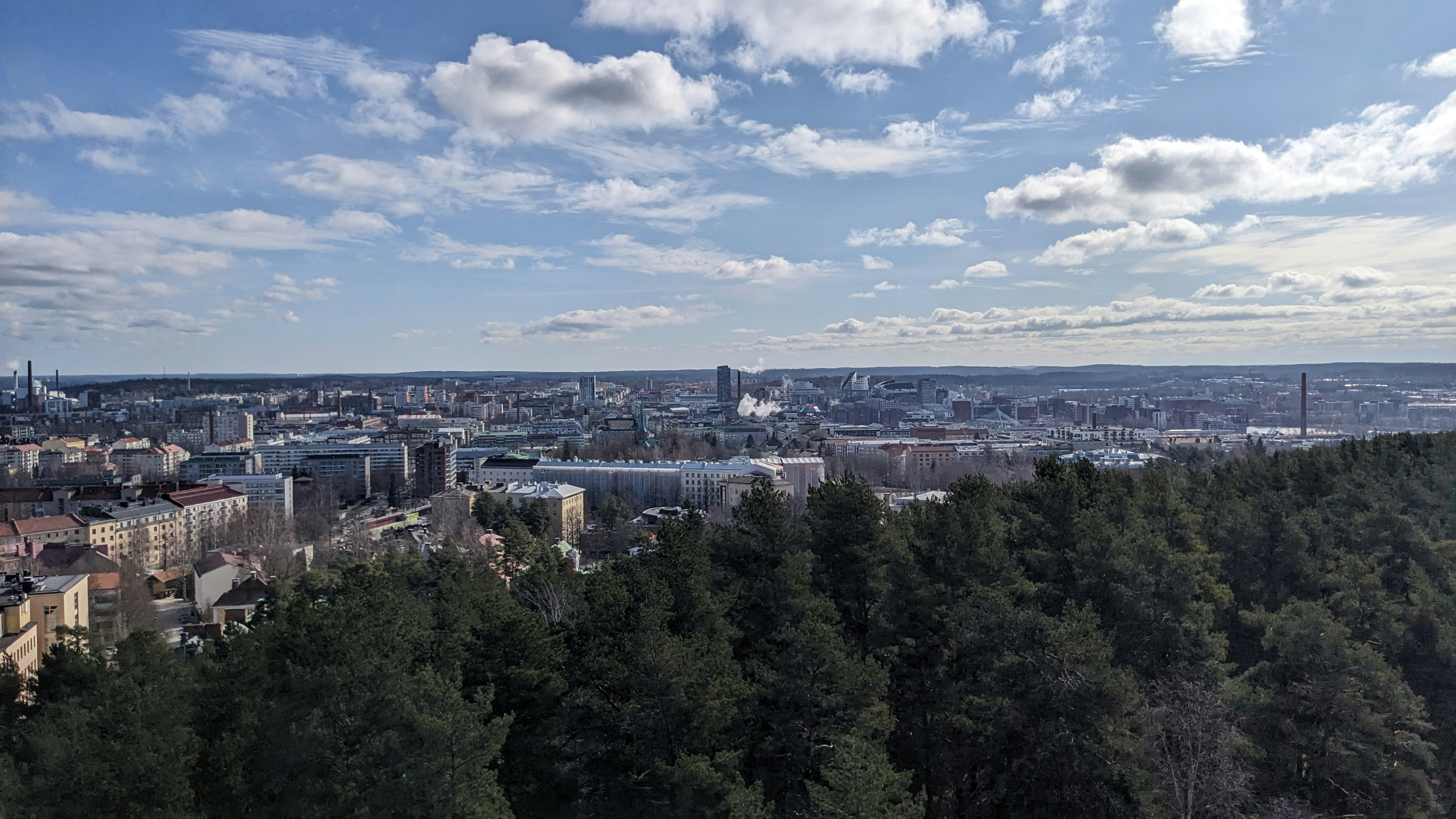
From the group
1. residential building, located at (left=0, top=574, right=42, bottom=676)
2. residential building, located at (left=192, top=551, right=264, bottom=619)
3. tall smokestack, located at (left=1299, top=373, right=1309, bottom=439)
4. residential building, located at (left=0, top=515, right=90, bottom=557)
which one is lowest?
residential building, located at (left=192, top=551, right=264, bottom=619)

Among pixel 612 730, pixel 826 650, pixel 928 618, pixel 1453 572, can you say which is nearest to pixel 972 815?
pixel 928 618

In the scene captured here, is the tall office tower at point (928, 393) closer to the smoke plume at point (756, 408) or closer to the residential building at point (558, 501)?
the smoke plume at point (756, 408)

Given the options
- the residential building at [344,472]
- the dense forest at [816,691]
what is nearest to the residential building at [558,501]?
the residential building at [344,472]

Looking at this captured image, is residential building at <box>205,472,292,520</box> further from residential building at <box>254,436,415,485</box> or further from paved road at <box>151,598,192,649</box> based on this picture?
paved road at <box>151,598,192,649</box>

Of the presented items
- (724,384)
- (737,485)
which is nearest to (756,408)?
(724,384)

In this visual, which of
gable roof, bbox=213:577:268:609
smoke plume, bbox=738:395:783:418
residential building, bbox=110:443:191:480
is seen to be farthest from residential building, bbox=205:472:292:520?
smoke plume, bbox=738:395:783:418

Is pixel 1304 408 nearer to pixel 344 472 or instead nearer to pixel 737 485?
pixel 737 485
